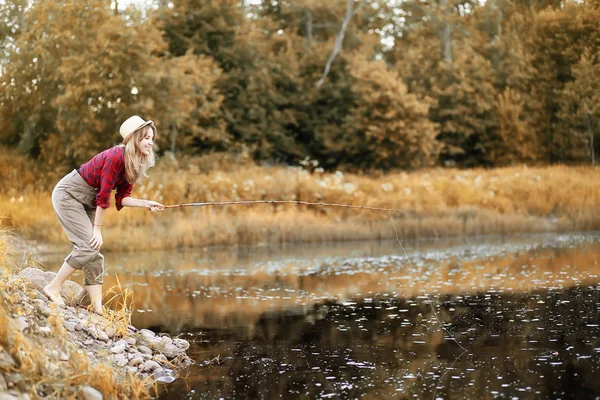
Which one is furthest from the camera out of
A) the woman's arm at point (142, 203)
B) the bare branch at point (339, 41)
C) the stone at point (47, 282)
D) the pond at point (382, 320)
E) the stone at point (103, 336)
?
the bare branch at point (339, 41)

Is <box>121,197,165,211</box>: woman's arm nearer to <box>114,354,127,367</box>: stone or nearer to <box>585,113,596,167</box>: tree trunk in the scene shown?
<box>114,354,127,367</box>: stone

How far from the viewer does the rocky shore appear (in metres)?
5.75

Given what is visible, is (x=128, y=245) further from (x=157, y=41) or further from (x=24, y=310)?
(x=24, y=310)

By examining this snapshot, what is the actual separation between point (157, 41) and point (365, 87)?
816 centimetres

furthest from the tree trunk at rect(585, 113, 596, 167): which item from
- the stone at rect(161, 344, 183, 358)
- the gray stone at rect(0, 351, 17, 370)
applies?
the gray stone at rect(0, 351, 17, 370)

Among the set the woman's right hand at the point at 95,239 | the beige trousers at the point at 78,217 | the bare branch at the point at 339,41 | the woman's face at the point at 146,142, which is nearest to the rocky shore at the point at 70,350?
the beige trousers at the point at 78,217

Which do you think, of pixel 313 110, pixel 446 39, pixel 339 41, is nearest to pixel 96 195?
pixel 313 110

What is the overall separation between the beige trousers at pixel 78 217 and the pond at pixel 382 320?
1.33 metres

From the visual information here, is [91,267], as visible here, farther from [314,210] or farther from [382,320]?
[314,210]

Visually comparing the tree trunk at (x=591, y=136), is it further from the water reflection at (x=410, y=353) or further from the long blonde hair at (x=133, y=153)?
the long blonde hair at (x=133, y=153)

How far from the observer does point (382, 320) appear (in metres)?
9.15

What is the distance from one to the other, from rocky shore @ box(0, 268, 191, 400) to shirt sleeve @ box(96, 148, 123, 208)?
100 cm

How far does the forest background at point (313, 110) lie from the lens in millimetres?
19766

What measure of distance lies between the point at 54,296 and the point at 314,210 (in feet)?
42.0
